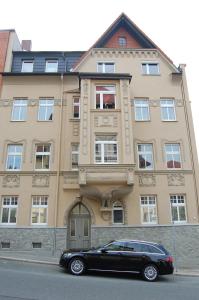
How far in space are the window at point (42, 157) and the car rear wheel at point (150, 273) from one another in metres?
10.1

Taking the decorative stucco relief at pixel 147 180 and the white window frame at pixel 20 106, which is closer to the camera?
the decorative stucco relief at pixel 147 180

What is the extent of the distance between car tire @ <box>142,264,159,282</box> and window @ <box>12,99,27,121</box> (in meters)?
13.7

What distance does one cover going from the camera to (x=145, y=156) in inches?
773

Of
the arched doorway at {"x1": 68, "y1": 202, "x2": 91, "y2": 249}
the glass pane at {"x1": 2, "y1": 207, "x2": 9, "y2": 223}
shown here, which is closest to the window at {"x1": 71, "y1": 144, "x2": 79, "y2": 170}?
the arched doorway at {"x1": 68, "y1": 202, "x2": 91, "y2": 249}

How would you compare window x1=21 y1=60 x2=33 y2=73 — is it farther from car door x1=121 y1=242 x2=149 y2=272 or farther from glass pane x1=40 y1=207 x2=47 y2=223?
car door x1=121 y1=242 x2=149 y2=272

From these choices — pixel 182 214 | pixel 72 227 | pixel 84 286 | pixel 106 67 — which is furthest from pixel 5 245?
pixel 106 67

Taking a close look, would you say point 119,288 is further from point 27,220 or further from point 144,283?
point 27,220

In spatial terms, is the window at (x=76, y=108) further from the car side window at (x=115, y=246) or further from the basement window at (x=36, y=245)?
the car side window at (x=115, y=246)

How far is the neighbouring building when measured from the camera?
1756 cm

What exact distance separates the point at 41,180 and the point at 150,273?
989cm

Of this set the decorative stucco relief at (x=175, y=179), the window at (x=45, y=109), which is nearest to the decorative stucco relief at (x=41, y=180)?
the window at (x=45, y=109)

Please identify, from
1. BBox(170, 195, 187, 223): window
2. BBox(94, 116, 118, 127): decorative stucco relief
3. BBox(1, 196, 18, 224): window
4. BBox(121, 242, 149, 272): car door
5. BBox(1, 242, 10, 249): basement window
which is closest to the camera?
BBox(121, 242, 149, 272): car door

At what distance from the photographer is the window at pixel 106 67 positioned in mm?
21781

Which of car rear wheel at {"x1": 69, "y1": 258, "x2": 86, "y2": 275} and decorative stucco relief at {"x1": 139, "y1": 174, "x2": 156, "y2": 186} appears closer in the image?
car rear wheel at {"x1": 69, "y1": 258, "x2": 86, "y2": 275}
